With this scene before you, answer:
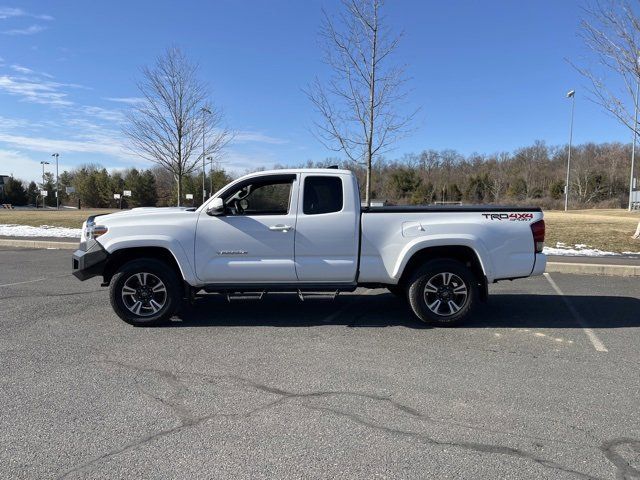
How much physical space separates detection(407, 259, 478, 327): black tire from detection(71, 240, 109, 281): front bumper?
390 centimetres

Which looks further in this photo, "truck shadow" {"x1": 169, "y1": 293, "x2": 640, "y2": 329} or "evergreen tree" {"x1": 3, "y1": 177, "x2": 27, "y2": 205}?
"evergreen tree" {"x1": 3, "y1": 177, "x2": 27, "y2": 205}

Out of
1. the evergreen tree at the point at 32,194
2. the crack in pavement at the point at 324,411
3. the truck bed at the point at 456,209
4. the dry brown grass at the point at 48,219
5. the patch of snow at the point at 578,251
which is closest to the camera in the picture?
the crack in pavement at the point at 324,411

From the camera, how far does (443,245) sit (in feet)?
19.8

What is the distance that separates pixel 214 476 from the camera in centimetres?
286

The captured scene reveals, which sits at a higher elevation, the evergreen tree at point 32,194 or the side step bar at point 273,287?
the evergreen tree at point 32,194

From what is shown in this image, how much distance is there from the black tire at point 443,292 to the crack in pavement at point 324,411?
2.27m

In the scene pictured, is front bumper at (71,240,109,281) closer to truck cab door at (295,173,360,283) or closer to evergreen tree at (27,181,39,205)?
truck cab door at (295,173,360,283)

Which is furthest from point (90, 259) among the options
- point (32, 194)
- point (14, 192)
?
point (32, 194)

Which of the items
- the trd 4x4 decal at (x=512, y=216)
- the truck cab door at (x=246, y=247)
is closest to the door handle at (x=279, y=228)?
the truck cab door at (x=246, y=247)

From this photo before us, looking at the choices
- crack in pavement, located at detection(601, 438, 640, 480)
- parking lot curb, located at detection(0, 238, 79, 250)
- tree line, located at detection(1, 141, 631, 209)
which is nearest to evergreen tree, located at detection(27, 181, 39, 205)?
tree line, located at detection(1, 141, 631, 209)

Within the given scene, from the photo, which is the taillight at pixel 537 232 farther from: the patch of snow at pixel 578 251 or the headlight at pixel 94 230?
the patch of snow at pixel 578 251

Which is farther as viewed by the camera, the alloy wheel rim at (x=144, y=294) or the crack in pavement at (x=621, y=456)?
the alloy wheel rim at (x=144, y=294)

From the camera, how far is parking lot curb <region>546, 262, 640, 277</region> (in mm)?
10531

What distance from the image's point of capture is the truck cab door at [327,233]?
19.8 feet
